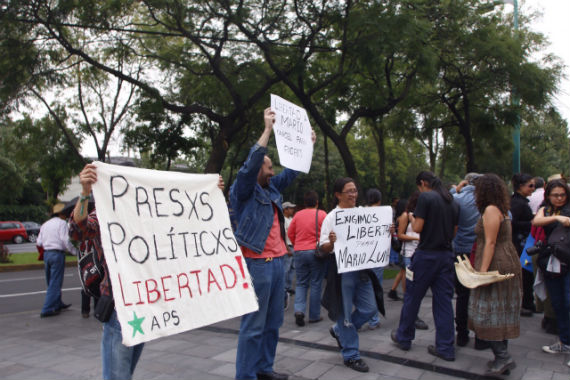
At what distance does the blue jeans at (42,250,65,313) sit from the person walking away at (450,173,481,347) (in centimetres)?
584

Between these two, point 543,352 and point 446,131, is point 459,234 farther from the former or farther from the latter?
A: point 446,131

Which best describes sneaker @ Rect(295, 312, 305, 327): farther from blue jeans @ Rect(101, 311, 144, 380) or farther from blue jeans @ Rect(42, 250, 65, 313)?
blue jeans @ Rect(42, 250, 65, 313)

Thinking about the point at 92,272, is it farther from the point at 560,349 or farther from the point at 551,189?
the point at 560,349

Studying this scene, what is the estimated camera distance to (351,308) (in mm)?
4496

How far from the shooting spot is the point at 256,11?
37.5 feet

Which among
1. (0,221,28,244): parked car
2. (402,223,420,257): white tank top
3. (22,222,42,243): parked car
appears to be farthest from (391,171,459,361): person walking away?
(22,222,42,243): parked car

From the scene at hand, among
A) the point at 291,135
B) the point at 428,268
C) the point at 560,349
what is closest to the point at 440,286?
the point at 428,268

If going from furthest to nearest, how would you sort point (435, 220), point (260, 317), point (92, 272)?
point (435, 220)
point (260, 317)
point (92, 272)

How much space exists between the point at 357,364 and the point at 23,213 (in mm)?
39703

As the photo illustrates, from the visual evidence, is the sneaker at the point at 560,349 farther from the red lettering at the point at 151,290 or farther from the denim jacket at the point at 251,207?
the red lettering at the point at 151,290

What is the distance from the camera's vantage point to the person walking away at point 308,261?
647 centimetres

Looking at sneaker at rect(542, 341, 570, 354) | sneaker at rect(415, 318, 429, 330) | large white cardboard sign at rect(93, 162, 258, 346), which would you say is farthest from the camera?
sneaker at rect(415, 318, 429, 330)

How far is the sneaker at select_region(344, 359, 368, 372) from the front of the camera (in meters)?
4.36

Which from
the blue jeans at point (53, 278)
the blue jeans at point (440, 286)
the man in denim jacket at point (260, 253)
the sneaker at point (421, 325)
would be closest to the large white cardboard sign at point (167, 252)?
the man in denim jacket at point (260, 253)
